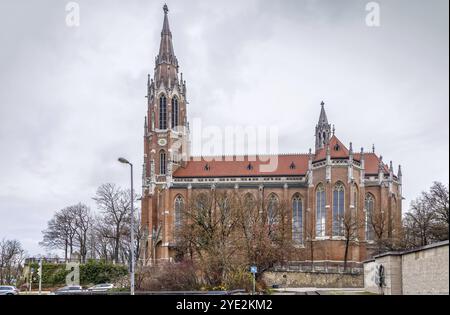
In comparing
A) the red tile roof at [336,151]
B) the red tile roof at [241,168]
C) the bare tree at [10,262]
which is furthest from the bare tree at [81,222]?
the red tile roof at [336,151]

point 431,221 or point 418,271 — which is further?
point 431,221

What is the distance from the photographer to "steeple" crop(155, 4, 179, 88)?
70.1 m

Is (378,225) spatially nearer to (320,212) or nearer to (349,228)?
(349,228)

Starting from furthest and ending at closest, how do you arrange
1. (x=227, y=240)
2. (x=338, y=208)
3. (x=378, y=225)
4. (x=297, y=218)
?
(x=297, y=218) → (x=338, y=208) → (x=378, y=225) → (x=227, y=240)

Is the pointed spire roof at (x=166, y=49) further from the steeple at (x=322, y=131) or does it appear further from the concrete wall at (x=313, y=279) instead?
the concrete wall at (x=313, y=279)

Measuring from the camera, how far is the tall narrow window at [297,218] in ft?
204

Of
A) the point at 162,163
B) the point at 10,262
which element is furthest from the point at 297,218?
the point at 10,262

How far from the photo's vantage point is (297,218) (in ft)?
211

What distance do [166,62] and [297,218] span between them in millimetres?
27473

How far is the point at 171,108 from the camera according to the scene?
228ft
